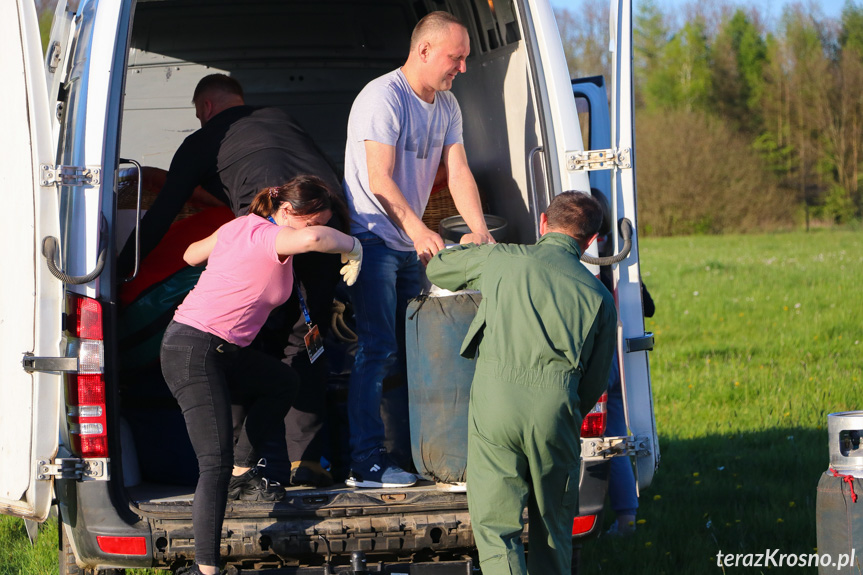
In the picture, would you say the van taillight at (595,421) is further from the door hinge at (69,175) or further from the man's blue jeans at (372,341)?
the door hinge at (69,175)

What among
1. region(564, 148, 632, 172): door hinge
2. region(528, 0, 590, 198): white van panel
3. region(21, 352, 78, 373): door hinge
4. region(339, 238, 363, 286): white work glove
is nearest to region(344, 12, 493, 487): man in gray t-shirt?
region(339, 238, 363, 286): white work glove

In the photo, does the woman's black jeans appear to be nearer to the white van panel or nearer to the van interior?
the white van panel

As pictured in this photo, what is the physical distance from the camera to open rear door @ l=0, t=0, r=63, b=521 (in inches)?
125

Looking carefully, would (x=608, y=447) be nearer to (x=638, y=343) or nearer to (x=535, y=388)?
(x=638, y=343)

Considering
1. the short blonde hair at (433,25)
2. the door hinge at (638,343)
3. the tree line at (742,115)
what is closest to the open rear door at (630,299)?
the door hinge at (638,343)

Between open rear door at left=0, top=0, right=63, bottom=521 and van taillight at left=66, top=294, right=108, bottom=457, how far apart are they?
0.04m

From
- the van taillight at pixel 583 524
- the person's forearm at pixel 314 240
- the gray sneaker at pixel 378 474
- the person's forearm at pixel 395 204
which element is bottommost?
the van taillight at pixel 583 524

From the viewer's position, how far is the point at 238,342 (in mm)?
3465

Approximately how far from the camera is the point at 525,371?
10.2 ft

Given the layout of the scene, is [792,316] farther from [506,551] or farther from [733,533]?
[506,551]

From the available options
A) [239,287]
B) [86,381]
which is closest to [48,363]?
[86,381]

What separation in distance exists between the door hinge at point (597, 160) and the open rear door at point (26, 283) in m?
1.74

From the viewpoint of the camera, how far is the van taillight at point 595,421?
3.49 metres

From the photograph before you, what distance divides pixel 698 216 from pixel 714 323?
93.5 ft
